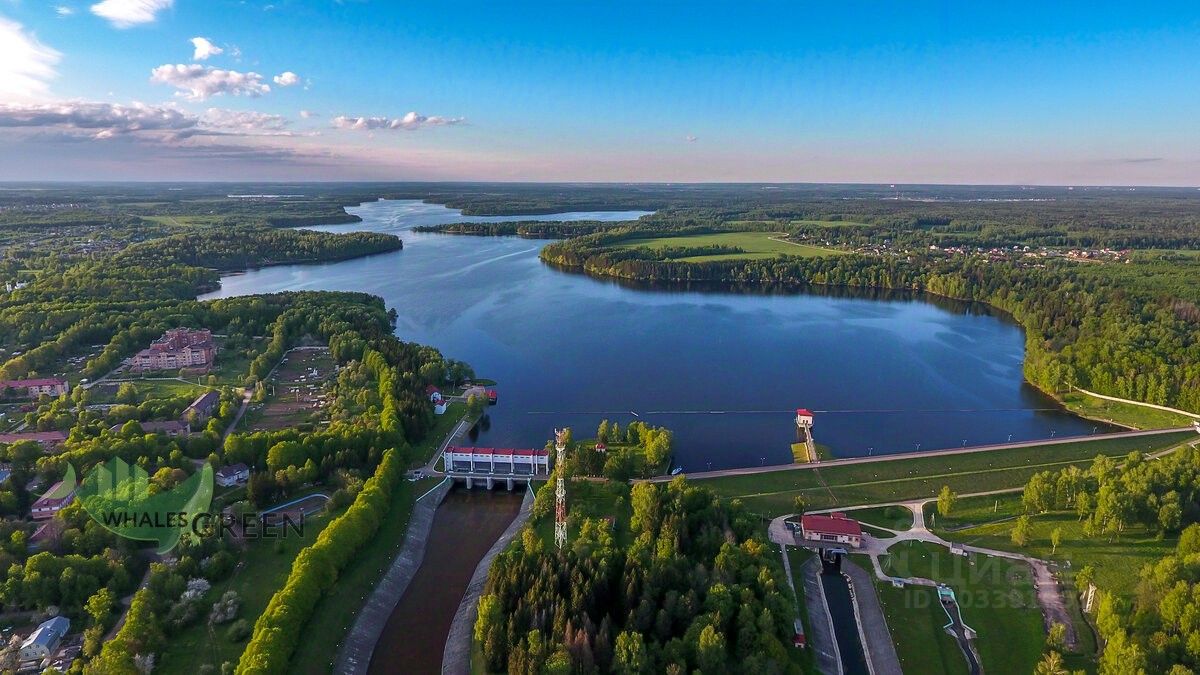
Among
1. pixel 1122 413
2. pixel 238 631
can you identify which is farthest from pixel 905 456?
pixel 238 631

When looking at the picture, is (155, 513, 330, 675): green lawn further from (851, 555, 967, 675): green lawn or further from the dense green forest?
(851, 555, 967, 675): green lawn

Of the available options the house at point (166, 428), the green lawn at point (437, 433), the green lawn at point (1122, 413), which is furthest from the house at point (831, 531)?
the house at point (166, 428)

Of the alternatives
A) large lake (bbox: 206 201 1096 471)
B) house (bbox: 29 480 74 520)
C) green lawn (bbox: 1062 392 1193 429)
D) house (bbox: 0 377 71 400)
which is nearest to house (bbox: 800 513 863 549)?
large lake (bbox: 206 201 1096 471)

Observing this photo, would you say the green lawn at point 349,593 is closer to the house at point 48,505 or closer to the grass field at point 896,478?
→ the house at point 48,505

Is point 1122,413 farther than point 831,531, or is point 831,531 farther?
point 1122,413

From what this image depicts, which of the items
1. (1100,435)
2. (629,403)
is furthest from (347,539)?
(1100,435)

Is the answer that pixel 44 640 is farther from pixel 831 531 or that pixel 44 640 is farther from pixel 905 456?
pixel 905 456
